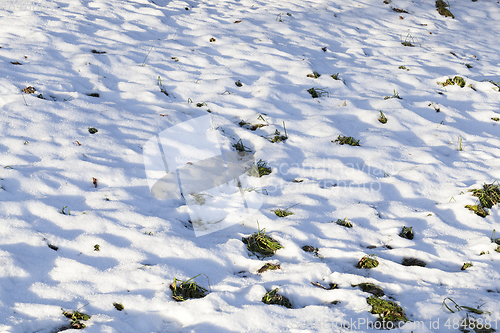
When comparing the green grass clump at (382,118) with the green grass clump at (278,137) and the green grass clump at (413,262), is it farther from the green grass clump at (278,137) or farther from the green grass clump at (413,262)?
the green grass clump at (413,262)

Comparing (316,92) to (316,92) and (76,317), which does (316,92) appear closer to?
(316,92)

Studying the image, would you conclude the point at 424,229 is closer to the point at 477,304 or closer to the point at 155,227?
the point at 477,304

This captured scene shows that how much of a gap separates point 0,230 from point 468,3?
8.14 metres

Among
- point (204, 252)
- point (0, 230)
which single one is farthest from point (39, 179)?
point (204, 252)

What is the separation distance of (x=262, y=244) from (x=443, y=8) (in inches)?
248

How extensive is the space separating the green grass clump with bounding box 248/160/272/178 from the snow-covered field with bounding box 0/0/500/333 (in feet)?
0.29

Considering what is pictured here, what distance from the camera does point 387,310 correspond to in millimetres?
1875

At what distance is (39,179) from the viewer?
254cm

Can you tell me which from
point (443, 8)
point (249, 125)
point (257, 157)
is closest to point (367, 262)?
point (257, 157)

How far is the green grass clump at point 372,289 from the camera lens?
2021 millimetres

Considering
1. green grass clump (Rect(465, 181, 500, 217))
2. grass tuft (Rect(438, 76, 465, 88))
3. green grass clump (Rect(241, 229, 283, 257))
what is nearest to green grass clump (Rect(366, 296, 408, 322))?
green grass clump (Rect(241, 229, 283, 257))

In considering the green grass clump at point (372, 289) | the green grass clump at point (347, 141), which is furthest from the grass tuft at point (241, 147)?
the green grass clump at point (372, 289)

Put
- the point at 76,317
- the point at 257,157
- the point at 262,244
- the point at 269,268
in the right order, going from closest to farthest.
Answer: the point at 76,317, the point at 269,268, the point at 262,244, the point at 257,157

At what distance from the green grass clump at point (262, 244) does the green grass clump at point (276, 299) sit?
379 mm
